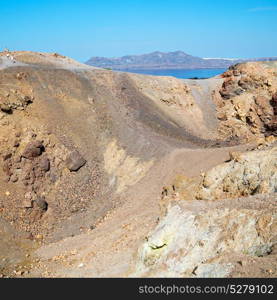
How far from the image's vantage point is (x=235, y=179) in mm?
17453

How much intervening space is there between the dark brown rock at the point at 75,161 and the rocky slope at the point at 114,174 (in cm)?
7

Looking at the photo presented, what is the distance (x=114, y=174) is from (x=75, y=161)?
2979 millimetres

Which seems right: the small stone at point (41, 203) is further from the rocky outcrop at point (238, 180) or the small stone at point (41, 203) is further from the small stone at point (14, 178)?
the rocky outcrop at point (238, 180)

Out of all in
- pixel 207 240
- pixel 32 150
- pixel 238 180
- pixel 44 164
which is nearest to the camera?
pixel 207 240

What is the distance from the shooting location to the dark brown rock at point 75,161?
25.6 m

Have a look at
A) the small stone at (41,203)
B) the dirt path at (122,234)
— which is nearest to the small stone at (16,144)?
the small stone at (41,203)

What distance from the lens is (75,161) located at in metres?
25.8

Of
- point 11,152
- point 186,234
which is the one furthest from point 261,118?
point 186,234

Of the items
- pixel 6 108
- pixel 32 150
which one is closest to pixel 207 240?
pixel 32 150

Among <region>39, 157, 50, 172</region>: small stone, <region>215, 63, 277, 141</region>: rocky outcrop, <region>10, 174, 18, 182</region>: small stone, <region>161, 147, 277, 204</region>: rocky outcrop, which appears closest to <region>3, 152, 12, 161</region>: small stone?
<region>10, 174, 18, 182</region>: small stone

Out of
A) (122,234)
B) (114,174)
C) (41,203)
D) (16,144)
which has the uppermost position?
(16,144)

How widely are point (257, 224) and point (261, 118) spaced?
30339 millimetres

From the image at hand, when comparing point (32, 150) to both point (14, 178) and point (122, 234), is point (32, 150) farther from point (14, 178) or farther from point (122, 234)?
point (122, 234)
